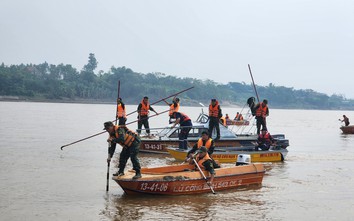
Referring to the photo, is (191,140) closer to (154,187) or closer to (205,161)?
(205,161)

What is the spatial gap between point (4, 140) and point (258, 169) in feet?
51.8

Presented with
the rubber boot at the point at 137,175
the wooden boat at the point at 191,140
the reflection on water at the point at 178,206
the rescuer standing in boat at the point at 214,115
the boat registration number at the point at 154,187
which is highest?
the rescuer standing in boat at the point at 214,115

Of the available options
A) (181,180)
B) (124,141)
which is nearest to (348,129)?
(181,180)

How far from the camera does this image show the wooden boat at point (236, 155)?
2030cm

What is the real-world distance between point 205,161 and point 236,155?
6401mm

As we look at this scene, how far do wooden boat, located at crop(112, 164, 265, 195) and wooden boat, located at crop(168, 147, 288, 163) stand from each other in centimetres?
473

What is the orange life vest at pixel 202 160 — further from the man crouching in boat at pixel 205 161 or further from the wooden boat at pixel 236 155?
the wooden boat at pixel 236 155

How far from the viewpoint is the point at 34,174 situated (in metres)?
16.8

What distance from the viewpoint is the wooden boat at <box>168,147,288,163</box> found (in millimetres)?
20297

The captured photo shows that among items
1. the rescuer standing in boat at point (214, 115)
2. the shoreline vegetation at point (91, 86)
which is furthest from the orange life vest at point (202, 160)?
the shoreline vegetation at point (91, 86)

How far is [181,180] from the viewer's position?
44.8ft

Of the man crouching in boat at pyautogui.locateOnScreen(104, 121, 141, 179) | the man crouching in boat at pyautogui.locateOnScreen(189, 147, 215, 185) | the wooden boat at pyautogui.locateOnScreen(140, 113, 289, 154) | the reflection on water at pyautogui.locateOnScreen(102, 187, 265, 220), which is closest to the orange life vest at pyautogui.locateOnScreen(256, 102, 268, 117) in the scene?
the wooden boat at pyautogui.locateOnScreen(140, 113, 289, 154)

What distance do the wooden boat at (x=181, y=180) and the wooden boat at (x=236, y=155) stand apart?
4735 mm

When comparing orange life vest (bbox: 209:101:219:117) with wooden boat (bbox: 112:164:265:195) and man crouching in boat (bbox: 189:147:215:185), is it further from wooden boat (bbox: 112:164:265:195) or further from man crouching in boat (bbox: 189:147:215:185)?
man crouching in boat (bbox: 189:147:215:185)
